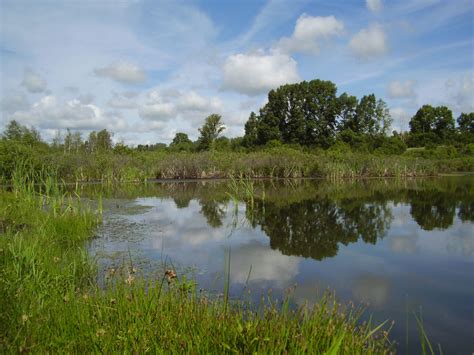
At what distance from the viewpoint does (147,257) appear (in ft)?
23.2

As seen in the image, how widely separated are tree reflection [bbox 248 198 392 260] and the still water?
30 mm

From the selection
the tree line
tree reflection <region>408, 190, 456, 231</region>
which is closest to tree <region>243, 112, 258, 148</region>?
the tree line

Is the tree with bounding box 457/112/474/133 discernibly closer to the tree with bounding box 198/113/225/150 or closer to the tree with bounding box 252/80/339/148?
the tree with bounding box 252/80/339/148

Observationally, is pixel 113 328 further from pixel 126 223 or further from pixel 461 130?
pixel 461 130

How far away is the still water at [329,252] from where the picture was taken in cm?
493

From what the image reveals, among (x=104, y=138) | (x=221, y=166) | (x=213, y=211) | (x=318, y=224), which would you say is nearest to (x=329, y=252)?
(x=318, y=224)

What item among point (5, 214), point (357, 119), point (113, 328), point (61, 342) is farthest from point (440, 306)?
point (357, 119)

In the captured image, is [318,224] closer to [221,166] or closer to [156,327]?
[156,327]

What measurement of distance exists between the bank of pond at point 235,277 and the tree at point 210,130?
40.8 m

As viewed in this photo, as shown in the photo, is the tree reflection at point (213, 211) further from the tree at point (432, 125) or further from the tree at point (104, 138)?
the tree at point (432, 125)

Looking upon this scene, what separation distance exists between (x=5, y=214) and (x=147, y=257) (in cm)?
393

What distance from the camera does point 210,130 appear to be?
55.2 meters

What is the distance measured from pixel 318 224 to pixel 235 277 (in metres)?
5.21

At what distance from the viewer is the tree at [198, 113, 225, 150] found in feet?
180
